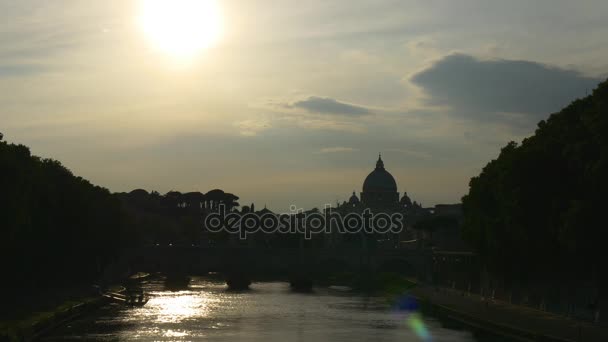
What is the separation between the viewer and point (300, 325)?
216 feet

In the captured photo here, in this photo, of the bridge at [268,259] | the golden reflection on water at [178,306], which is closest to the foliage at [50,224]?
the golden reflection on water at [178,306]

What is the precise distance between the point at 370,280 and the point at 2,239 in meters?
82.0

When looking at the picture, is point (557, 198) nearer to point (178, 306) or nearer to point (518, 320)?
point (518, 320)

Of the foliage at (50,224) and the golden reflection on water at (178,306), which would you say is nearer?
the foliage at (50,224)

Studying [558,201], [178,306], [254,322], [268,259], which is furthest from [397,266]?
[558,201]

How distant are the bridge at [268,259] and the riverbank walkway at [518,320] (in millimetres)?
58776

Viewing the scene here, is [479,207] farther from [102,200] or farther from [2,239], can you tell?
[102,200]

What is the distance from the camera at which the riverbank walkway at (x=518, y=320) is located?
159 ft

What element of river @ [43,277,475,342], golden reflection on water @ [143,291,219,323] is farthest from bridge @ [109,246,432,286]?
river @ [43,277,475,342]

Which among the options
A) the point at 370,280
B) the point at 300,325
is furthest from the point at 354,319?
the point at 370,280

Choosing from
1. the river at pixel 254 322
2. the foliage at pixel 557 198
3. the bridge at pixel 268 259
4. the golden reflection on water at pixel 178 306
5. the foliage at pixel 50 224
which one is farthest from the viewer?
the bridge at pixel 268 259

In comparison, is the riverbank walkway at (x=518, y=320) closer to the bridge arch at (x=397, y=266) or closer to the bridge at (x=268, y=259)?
the bridge at (x=268, y=259)

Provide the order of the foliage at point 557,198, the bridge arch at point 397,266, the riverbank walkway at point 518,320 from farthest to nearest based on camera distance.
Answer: the bridge arch at point 397,266, the riverbank walkway at point 518,320, the foliage at point 557,198

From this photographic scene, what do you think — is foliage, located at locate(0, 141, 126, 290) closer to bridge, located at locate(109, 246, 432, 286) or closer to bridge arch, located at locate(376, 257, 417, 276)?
bridge, located at locate(109, 246, 432, 286)
